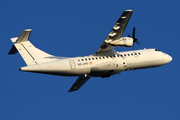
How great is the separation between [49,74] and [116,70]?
7456 millimetres

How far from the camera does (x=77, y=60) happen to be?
38.5 meters

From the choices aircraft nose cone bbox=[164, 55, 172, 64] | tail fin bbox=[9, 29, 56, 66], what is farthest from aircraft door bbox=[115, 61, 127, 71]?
tail fin bbox=[9, 29, 56, 66]

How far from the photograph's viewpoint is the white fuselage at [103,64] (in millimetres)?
37188

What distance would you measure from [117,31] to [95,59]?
4.13 m

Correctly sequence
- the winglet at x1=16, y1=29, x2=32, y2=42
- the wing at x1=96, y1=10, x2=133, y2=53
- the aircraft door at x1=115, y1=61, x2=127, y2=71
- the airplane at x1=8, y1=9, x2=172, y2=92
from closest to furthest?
the winglet at x1=16, y1=29, x2=32, y2=42, the wing at x1=96, y1=10, x2=133, y2=53, the airplane at x1=8, y1=9, x2=172, y2=92, the aircraft door at x1=115, y1=61, x2=127, y2=71

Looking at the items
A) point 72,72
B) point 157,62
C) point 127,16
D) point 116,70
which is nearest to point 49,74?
point 72,72

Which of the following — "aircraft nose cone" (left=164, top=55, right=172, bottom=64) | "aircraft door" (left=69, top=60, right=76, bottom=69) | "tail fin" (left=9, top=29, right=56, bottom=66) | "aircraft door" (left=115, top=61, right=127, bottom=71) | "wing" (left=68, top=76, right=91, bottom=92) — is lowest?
"wing" (left=68, top=76, right=91, bottom=92)

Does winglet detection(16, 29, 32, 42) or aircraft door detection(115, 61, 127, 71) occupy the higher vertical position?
winglet detection(16, 29, 32, 42)

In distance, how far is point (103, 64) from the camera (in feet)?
126

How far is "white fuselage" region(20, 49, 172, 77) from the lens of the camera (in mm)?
37188

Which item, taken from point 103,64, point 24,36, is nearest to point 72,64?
point 103,64

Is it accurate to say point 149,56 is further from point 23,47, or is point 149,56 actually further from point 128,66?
point 23,47

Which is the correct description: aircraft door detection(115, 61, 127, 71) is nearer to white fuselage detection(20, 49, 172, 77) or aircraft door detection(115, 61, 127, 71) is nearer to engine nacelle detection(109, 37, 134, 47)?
white fuselage detection(20, 49, 172, 77)

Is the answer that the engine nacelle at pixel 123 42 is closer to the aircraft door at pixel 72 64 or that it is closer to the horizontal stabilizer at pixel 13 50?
the aircraft door at pixel 72 64
